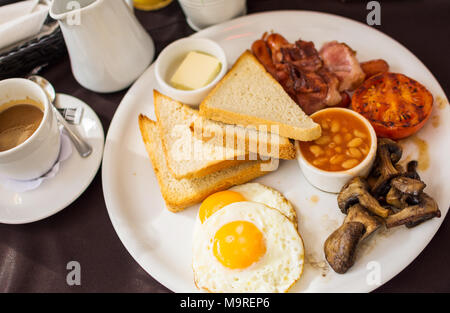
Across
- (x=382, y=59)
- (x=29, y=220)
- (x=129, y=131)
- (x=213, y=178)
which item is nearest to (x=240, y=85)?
(x=213, y=178)

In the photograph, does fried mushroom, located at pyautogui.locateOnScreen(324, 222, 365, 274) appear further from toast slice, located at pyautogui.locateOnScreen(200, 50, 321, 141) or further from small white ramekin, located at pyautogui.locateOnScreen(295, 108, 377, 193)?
toast slice, located at pyautogui.locateOnScreen(200, 50, 321, 141)

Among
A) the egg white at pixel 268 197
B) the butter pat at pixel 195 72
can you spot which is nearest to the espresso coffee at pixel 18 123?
the butter pat at pixel 195 72

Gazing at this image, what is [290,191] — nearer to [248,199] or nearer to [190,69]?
[248,199]

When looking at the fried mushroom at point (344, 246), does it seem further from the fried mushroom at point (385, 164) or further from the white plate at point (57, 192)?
the white plate at point (57, 192)

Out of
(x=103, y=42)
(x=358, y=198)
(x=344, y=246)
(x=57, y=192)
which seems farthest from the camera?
(x=103, y=42)

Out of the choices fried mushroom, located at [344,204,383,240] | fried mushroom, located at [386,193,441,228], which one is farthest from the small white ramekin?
fried mushroom, located at [386,193,441,228]

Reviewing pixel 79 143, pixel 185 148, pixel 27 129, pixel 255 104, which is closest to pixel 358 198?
pixel 255 104
